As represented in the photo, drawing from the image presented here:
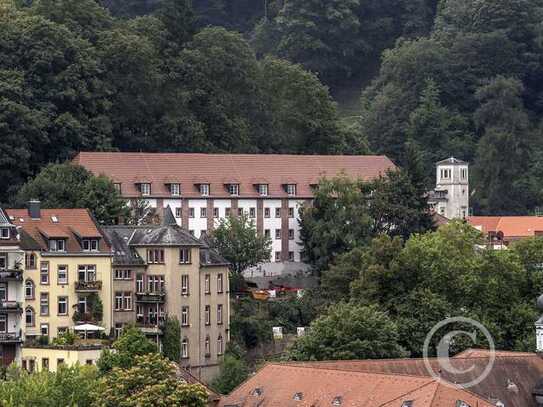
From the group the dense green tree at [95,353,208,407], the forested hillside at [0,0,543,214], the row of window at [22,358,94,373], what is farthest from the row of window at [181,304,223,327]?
the dense green tree at [95,353,208,407]

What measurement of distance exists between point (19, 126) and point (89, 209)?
39.4 ft

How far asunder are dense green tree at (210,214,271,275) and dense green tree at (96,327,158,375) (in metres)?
23.0

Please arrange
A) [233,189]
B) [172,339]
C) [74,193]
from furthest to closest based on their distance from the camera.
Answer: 1. [233,189]
2. [74,193]
3. [172,339]

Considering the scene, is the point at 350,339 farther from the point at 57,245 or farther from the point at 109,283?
the point at 57,245

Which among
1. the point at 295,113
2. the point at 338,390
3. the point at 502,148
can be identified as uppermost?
the point at 295,113

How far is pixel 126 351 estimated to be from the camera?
115 m

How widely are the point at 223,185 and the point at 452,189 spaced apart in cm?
2652

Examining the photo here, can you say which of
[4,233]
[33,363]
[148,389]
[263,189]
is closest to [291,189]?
[263,189]

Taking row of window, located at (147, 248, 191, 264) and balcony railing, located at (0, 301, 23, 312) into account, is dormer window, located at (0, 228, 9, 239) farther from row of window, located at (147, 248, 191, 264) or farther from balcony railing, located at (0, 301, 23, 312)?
row of window, located at (147, 248, 191, 264)

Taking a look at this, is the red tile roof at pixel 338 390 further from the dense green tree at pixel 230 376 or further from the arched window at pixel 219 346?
the arched window at pixel 219 346

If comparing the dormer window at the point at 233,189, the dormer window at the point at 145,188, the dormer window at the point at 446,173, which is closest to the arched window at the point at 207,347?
the dormer window at the point at 145,188

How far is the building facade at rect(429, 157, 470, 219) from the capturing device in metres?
170

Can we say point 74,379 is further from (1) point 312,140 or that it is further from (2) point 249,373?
(1) point 312,140

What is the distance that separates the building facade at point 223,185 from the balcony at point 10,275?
66.2 feet
